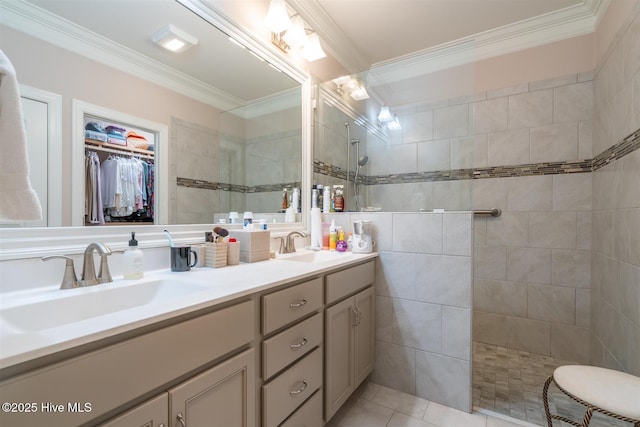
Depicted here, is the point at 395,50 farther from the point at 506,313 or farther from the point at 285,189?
the point at 506,313

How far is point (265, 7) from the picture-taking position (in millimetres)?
1755

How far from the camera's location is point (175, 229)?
1.27 m

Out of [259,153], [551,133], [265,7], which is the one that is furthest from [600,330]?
[265,7]

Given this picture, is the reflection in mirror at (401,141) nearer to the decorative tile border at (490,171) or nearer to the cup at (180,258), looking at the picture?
the decorative tile border at (490,171)

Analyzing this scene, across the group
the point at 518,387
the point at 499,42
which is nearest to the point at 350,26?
the point at 499,42

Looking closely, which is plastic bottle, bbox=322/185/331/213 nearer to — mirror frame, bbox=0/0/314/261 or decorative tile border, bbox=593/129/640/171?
mirror frame, bbox=0/0/314/261

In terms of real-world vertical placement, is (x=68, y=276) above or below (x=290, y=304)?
above

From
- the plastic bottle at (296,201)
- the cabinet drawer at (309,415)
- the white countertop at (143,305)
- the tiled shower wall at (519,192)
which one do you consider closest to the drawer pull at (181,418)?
the white countertop at (143,305)

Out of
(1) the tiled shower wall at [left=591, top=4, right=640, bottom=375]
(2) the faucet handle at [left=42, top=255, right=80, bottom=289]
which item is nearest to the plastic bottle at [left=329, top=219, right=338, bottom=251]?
(2) the faucet handle at [left=42, top=255, right=80, bottom=289]

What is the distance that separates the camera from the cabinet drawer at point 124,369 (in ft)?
1.63

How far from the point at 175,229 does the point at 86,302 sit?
0.47 m

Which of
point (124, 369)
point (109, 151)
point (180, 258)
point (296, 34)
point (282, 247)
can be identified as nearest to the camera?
point (124, 369)

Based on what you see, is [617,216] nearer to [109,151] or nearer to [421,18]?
[421,18]

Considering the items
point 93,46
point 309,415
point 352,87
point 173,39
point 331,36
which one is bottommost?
point 309,415
